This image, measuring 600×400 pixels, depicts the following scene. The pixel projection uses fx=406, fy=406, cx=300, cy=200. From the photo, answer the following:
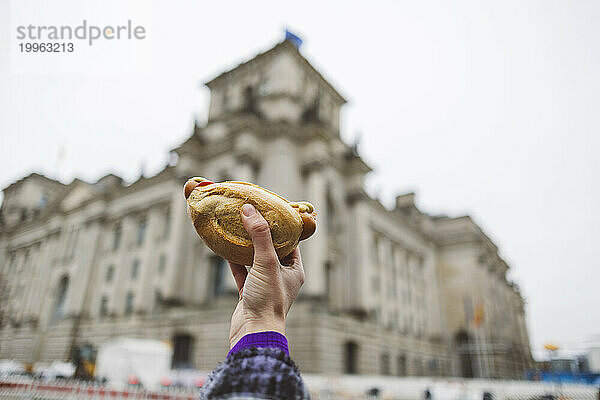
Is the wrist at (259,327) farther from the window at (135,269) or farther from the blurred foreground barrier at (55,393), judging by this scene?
the window at (135,269)

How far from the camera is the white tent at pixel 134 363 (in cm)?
1941

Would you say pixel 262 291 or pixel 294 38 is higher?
pixel 294 38

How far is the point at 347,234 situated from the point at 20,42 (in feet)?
83.3

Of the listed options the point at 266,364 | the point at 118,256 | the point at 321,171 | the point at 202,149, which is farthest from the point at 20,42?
the point at 118,256

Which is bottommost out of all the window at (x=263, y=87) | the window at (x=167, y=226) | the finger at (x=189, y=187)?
the finger at (x=189, y=187)

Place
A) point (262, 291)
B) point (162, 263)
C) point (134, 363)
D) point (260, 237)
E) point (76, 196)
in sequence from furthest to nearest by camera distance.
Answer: point (76, 196), point (162, 263), point (134, 363), point (260, 237), point (262, 291)

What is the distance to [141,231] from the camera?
115ft

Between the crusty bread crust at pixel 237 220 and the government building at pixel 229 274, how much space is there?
2091 centimetres

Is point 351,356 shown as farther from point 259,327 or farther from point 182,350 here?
point 259,327

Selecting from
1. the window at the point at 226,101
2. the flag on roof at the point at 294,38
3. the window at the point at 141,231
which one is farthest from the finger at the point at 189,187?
the window at the point at 141,231

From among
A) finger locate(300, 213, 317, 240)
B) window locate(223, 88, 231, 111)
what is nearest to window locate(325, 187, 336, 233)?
window locate(223, 88, 231, 111)

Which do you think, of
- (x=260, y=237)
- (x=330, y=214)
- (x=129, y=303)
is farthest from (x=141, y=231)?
(x=260, y=237)

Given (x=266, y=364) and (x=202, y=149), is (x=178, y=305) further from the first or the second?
(x=266, y=364)

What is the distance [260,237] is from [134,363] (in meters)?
20.4
